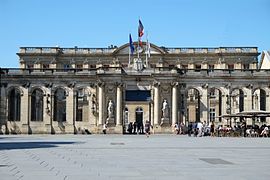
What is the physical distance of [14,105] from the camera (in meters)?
59.1

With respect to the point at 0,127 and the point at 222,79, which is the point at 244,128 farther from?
the point at 0,127

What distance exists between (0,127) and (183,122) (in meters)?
19.9

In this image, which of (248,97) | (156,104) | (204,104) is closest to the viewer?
(156,104)

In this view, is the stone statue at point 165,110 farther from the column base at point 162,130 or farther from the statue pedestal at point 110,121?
the statue pedestal at point 110,121

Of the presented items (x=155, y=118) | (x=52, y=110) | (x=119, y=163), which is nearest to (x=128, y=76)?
(x=155, y=118)

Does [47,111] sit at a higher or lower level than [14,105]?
lower

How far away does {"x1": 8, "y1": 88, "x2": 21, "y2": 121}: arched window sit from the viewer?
56.9 m

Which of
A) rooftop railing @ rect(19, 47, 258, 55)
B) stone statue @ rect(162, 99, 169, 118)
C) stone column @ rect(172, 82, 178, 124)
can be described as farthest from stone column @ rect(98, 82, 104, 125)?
rooftop railing @ rect(19, 47, 258, 55)

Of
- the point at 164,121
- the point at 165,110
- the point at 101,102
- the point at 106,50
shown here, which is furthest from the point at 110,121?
the point at 106,50

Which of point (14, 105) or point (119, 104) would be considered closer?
point (119, 104)

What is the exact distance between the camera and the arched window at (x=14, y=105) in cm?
5690

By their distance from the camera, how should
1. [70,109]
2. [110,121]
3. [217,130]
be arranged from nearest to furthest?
[217,130] < [110,121] < [70,109]

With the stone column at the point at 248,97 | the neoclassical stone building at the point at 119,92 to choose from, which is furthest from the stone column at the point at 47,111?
the stone column at the point at 248,97

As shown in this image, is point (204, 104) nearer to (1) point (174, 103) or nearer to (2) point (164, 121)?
(1) point (174, 103)
